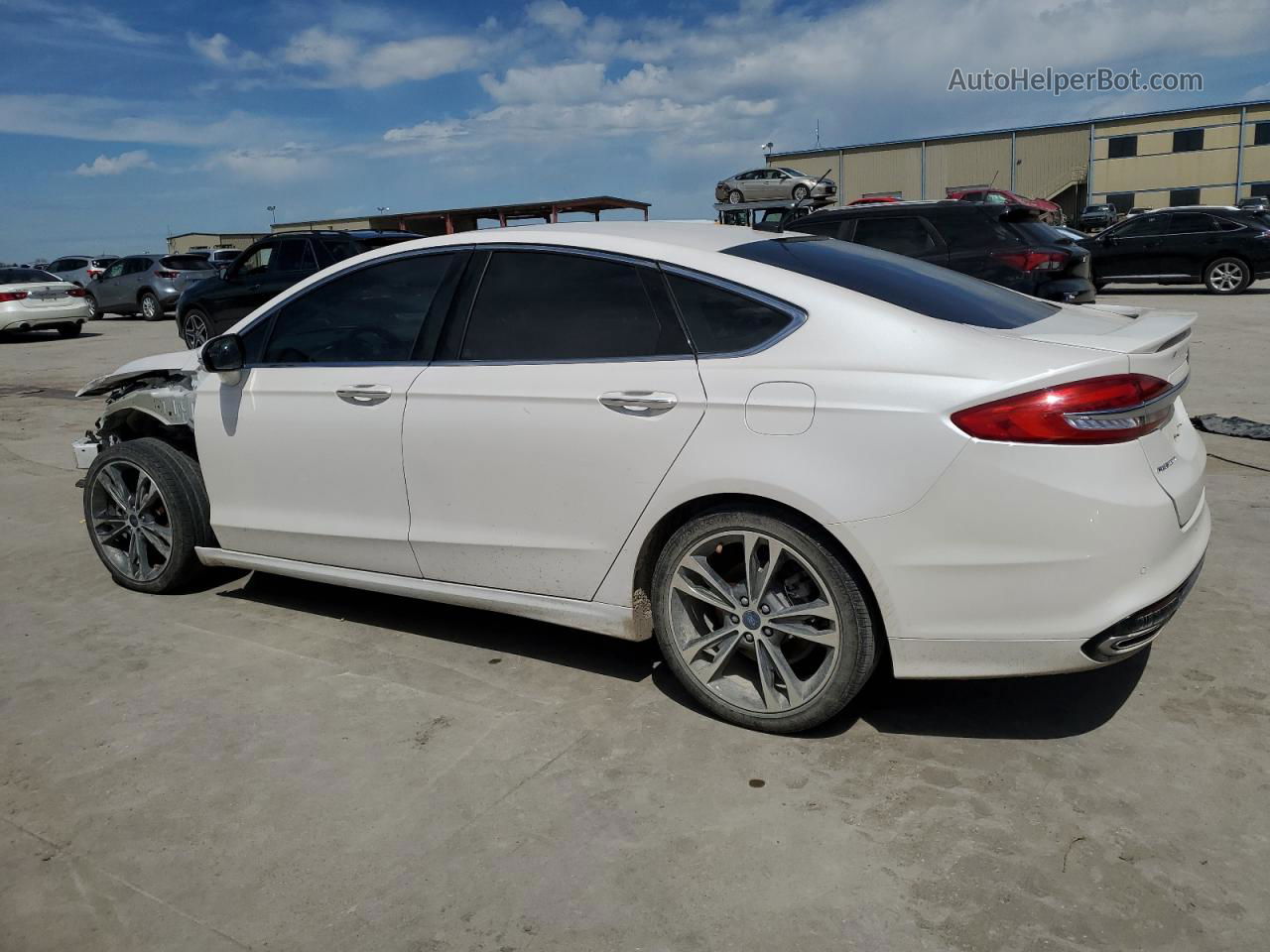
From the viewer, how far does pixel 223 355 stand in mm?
4250

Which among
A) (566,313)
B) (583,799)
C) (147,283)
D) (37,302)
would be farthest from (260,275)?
(583,799)

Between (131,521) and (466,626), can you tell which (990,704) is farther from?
(131,521)

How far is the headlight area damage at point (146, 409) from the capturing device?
473cm

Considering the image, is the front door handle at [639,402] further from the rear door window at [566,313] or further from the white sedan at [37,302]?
the white sedan at [37,302]

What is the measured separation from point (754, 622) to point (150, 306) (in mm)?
23325

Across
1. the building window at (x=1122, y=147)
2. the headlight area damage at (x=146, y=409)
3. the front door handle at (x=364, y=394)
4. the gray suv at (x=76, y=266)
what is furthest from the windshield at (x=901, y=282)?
the building window at (x=1122, y=147)

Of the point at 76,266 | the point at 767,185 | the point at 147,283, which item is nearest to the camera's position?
the point at 147,283

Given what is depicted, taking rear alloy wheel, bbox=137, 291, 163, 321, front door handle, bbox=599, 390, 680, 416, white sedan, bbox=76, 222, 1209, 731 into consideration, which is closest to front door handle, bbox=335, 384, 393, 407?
white sedan, bbox=76, 222, 1209, 731

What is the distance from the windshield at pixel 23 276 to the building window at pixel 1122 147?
5414 cm

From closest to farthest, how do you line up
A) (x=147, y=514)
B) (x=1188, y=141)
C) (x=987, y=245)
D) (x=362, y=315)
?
1. (x=362, y=315)
2. (x=147, y=514)
3. (x=987, y=245)
4. (x=1188, y=141)

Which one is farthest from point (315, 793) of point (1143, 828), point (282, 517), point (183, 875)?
point (1143, 828)

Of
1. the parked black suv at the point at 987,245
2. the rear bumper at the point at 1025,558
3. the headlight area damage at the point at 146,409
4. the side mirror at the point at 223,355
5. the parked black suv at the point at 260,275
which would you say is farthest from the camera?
Result: the parked black suv at the point at 260,275

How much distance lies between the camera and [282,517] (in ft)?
13.9

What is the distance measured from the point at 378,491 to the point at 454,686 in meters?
0.79
